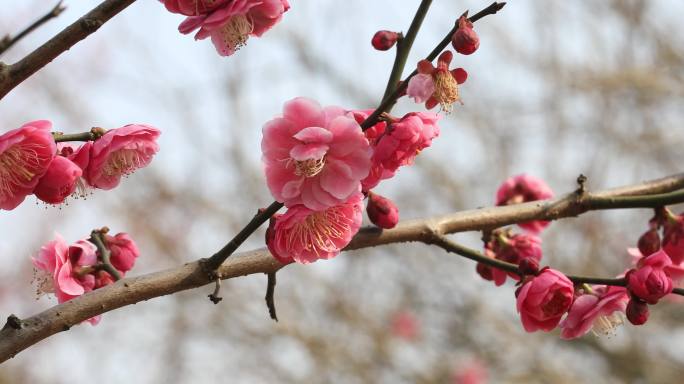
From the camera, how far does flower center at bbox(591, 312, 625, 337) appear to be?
1745 mm

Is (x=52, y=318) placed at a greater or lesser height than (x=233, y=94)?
lesser

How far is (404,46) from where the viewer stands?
5.25 ft

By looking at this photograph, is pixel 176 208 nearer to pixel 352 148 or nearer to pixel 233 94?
pixel 233 94

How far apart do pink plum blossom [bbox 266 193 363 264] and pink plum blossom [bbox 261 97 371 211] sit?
0.04 m

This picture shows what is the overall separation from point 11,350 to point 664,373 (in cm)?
653

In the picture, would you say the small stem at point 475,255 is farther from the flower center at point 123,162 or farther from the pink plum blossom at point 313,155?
the flower center at point 123,162

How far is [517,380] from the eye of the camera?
7.08 meters

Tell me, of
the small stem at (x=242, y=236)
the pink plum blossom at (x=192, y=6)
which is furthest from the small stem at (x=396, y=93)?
the pink plum blossom at (x=192, y=6)

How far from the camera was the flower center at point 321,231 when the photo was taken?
150 centimetres

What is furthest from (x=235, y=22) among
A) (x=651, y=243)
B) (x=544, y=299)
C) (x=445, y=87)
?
(x=651, y=243)

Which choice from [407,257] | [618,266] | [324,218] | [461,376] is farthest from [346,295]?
[324,218]

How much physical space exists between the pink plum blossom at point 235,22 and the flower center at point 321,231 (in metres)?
0.34

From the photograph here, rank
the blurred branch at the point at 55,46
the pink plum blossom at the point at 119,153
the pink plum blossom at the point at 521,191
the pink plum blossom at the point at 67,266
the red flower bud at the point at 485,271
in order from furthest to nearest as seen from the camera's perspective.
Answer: the pink plum blossom at the point at 521,191 < the red flower bud at the point at 485,271 < the pink plum blossom at the point at 67,266 < the pink plum blossom at the point at 119,153 < the blurred branch at the point at 55,46

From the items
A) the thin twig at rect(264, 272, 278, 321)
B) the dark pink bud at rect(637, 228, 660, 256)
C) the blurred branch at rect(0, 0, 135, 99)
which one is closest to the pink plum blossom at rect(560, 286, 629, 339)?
the dark pink bud at rect(637, 228, 660, 256)
